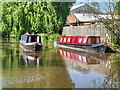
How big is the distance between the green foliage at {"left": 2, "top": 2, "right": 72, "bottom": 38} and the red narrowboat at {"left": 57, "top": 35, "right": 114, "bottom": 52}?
8489mm

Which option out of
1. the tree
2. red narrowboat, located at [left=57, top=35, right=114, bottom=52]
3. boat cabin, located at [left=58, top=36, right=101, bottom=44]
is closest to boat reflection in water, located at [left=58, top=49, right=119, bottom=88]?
the tree

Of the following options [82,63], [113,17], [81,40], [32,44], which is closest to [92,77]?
[113,17]

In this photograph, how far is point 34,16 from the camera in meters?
36.6

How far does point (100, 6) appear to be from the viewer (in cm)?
1244

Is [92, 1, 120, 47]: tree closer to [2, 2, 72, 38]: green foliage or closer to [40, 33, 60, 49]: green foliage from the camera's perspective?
[40, 33, 60, 49]: green foliage

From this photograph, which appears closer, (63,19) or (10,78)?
(10,78)

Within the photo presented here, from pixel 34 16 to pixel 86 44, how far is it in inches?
627

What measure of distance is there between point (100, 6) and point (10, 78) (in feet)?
15.2

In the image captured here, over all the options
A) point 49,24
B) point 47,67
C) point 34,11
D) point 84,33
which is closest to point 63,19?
point 49,24

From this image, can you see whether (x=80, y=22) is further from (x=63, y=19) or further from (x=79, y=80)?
(x=79, y=80)

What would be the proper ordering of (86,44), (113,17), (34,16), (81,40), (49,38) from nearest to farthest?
(113,17)
(86,44)
(81,40)
(49,38)
(34,16)

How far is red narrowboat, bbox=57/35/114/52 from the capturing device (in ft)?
66.8

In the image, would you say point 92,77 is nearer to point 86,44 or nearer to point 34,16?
point 86,44

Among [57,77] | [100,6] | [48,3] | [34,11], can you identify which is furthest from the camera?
[34,11]
